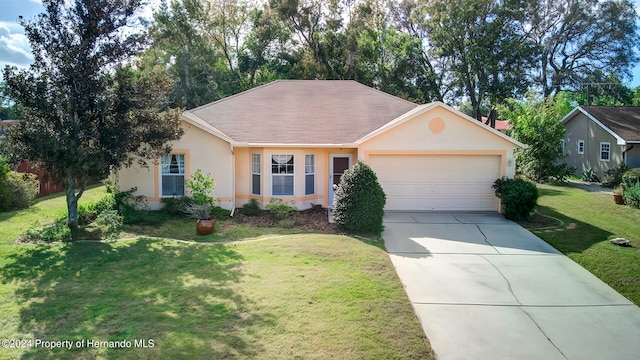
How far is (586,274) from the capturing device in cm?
983

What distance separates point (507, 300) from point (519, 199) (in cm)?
736

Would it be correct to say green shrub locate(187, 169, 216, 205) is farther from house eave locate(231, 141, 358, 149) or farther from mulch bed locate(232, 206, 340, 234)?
house eave locate(231, 141, 358, 149)

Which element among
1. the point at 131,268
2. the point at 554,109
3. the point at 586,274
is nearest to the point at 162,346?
the point at 131,268

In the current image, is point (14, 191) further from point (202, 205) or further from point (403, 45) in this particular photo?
point (403, 45)

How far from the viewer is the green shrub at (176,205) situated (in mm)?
14758

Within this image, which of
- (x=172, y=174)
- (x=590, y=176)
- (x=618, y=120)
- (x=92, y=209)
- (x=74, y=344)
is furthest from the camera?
(x=590, y=176)

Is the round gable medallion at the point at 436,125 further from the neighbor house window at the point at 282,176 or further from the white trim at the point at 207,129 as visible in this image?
the white trim at the point at 207,129

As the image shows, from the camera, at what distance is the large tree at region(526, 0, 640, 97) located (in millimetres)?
39312

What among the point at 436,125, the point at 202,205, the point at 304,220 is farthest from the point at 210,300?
the point at 436,125

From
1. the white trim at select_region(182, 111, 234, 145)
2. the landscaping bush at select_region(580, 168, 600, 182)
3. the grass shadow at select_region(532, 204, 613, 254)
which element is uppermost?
the white trim at select_region(182, 111, 234, 145)

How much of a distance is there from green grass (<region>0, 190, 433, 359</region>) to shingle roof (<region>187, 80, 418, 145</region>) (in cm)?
629

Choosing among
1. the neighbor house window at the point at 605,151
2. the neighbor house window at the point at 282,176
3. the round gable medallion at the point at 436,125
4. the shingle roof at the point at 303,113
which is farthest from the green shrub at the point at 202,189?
the neighbor house window at the point at 605,151

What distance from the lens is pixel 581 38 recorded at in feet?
134

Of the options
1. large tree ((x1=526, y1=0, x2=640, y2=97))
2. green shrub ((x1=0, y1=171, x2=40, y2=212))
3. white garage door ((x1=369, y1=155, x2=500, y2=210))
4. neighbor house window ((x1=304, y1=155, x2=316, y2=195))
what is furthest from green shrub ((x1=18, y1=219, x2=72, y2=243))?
large tree ((x1=526, y1=0, x2=640, y2=97))
